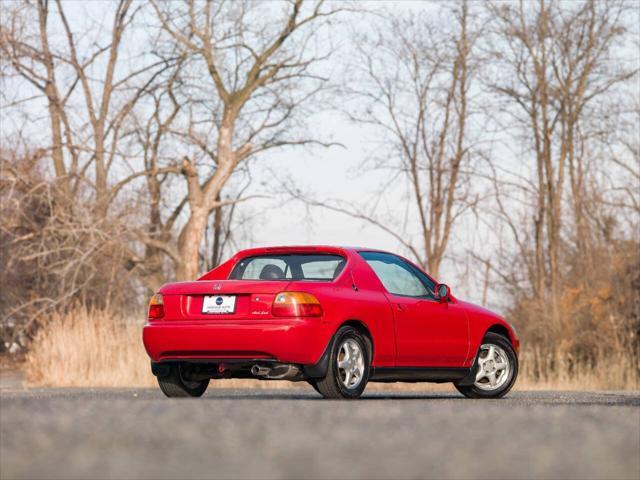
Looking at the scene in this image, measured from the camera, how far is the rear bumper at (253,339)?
10.8m

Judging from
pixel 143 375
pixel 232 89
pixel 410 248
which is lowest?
pixel 143 375

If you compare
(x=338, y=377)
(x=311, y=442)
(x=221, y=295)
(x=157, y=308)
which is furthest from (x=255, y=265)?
(x=311, y=442)

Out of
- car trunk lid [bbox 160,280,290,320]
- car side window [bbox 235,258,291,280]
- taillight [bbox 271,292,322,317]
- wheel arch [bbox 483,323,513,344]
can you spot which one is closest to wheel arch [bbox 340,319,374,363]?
taillight [bbox 271,292,322,317]

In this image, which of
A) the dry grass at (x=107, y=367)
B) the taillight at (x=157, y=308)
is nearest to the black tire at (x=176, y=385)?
the taillight at (x=157, y=308)

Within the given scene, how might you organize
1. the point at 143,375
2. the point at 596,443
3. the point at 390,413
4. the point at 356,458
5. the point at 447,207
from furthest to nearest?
1. the point at 447,207
2. the point at 143,375
3. the point at 390,413
4. the point at 596,443
5. the point at 356,458

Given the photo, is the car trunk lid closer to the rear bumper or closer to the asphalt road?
the rear bumper

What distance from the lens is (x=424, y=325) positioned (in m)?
12.3

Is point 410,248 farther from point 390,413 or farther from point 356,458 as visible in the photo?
point 356,458

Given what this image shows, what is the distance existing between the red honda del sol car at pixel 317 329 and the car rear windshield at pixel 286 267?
1cm

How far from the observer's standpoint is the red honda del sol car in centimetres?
1091

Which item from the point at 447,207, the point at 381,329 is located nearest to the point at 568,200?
the point at 447,207

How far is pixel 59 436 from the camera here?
254 inches

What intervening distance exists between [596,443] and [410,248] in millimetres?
28033

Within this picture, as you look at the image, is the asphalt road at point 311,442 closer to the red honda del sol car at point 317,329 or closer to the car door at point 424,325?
the red honda del sol car at point 317,329
